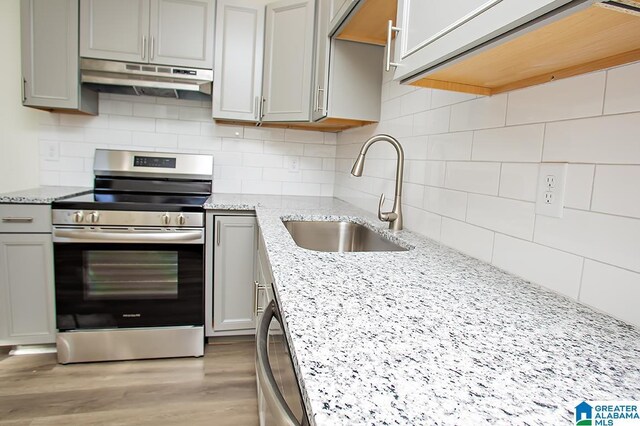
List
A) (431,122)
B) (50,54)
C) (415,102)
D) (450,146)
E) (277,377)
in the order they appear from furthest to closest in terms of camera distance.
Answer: (50,54)
(415,102)
(431,122)
(450,146)
(277,377)

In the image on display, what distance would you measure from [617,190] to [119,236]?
6.70 ft

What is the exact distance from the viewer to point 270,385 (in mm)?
577

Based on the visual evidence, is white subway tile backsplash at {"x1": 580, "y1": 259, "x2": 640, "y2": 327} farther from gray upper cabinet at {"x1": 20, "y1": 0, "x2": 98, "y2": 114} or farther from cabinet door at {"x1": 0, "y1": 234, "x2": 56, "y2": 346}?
gray upper cabinet at {"x1": 20, "y1": 0, "x2": 98, "y2": 114}

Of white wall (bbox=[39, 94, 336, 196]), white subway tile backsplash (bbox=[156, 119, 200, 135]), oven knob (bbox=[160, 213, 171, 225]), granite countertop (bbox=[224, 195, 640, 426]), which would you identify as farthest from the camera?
white subway tile backsplash (bbox=[156, 119, 200, 135])

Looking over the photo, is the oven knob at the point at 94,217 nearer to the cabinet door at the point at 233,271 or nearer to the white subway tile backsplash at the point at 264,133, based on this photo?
the cabinet door at the point at 233,271

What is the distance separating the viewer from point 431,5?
0.76m

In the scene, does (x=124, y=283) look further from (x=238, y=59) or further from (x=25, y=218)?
(x=238, y=59)

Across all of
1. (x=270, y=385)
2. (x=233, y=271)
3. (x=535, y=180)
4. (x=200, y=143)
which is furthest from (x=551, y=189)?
(x=200, y=143)

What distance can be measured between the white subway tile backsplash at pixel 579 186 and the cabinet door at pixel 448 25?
0.38 m

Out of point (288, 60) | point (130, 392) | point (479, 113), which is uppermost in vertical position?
point (288, 60)

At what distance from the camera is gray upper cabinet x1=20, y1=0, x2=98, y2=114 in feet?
6.69

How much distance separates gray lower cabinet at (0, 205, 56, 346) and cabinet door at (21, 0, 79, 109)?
0.71 m

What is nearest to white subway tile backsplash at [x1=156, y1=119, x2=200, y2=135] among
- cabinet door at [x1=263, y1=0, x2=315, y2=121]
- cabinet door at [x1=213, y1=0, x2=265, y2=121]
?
cabinet door at [x1=213, y1=0, x2=265, y2=121]

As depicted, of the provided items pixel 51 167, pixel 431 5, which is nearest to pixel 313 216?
pixel 431 5
